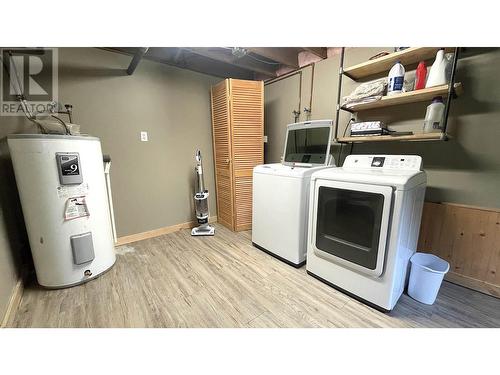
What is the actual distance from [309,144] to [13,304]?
9.15ft

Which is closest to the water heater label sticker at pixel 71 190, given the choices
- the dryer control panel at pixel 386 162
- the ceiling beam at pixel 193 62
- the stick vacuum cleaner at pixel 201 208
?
the stick vacuum cleaner at pixel 201 208

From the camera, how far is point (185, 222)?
292 cm

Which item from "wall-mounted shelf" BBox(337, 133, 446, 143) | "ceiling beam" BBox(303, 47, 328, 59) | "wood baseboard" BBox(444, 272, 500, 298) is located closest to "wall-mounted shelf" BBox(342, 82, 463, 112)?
"wall-mounted shelf" BBox(337, 133, 446, 143)

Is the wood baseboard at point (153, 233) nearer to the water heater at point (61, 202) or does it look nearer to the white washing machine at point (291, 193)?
the water heater at point (61, 202)

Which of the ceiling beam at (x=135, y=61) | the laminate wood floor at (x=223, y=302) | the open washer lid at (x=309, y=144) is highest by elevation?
the ceiling beam at (x=135, y=61)

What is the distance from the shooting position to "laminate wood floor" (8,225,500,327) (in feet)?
4.23

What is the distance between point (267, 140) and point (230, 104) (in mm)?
917

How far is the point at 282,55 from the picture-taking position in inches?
93.2

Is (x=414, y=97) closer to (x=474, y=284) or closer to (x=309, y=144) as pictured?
(x=309, y=144)

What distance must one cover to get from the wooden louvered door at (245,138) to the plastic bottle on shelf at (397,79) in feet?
4.85

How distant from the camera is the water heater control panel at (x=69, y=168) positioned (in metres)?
1.50

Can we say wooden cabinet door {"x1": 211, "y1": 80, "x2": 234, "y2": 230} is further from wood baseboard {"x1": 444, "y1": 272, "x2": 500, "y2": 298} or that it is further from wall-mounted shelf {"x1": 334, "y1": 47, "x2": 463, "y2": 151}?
wood baseboard {"x1": 444, "y1": 272, "x2": 500, "y2": 298}
